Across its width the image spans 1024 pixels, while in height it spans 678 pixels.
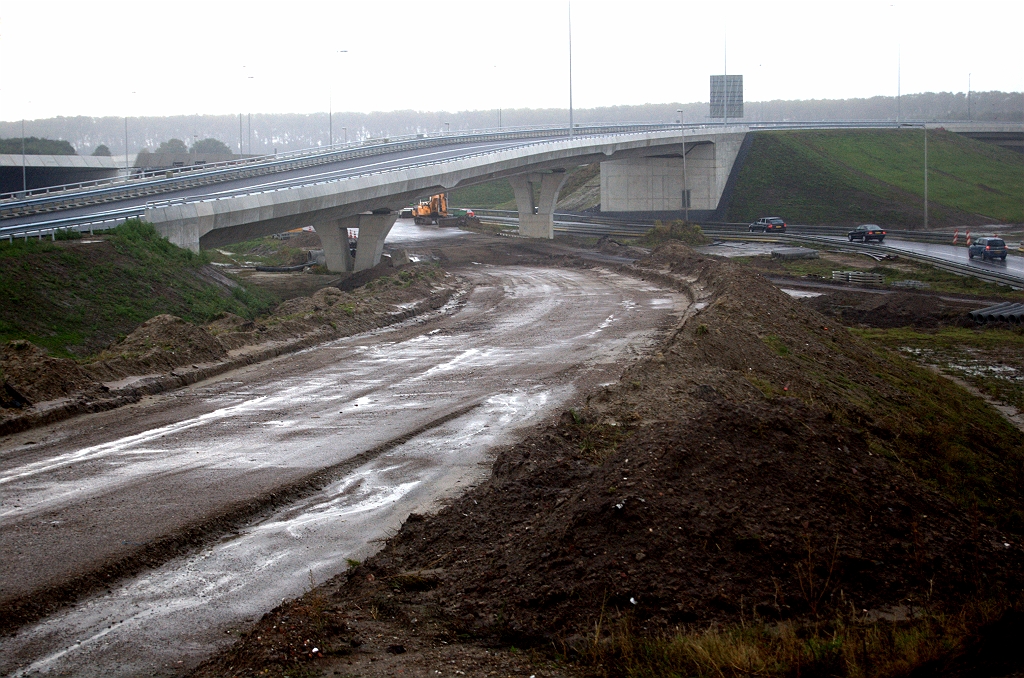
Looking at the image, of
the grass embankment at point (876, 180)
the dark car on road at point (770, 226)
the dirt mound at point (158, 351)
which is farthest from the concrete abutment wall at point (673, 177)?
the dirt mound at point (158, 351)

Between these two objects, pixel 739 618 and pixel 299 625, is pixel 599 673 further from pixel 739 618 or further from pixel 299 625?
pixel 299 625

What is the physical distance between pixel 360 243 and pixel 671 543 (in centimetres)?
4442

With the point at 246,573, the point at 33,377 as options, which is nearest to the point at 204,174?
the point at 33,377

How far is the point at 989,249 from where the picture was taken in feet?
165

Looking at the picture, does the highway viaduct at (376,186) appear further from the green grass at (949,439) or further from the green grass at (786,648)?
the green grass at (786,648)

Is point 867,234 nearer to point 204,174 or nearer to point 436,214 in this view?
point 436,214

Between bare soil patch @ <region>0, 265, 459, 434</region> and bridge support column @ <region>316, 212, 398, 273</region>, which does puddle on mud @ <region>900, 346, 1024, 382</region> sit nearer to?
bare soil patch @ <region>0, 265, 459, 434</region>

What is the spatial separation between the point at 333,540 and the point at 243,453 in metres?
4.46

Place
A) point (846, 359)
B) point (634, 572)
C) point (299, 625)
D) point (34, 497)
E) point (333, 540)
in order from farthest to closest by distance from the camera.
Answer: point (846, 359) < point (34, 497) < point (333, 540) < point (634, 572) < point (299, 625)

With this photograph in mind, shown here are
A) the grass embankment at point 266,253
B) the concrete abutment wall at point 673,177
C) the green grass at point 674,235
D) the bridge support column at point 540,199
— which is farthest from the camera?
the concrete abutment wall at point 673,177

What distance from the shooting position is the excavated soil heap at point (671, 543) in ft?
27.8

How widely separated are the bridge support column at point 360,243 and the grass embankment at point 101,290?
44.6 ft

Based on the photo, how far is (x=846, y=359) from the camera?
23.1 meters

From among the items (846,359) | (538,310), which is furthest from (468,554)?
(538,310)
